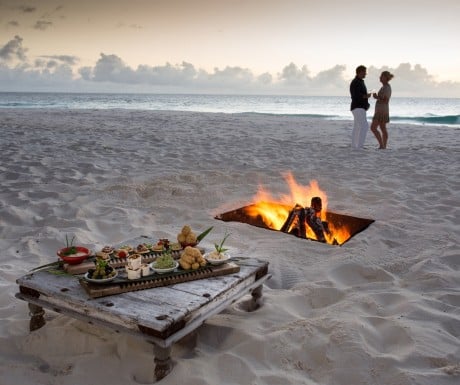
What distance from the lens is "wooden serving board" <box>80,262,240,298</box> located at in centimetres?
258

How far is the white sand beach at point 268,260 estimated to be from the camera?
8.52 feet

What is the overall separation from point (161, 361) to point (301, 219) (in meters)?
2.93

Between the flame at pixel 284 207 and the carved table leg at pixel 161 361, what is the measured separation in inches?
114

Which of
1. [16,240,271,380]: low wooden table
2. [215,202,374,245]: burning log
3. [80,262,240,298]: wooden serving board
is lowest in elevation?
[215,202,374,245]: burning log

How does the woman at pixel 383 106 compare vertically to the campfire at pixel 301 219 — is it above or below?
above

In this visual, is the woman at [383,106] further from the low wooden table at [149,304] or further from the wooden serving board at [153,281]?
the low wooden table at [149,304]

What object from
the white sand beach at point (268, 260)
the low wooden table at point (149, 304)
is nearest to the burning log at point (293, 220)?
the white sand beach at point (268, 260)

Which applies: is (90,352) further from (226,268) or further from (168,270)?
(226,268)

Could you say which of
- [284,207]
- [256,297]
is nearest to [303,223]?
[284,207]

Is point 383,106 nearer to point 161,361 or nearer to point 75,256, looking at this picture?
point 75,256

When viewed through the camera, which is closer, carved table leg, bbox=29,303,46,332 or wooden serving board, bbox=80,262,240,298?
wooden serving board, bbox=80,262,240,298

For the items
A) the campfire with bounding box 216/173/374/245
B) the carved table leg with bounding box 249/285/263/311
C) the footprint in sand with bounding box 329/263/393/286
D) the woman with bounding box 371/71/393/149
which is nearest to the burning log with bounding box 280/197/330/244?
the campfire with bounding box 216/173/374/245

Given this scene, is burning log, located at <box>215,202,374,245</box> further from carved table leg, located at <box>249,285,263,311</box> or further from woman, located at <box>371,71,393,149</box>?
woman, located at <box>371,71,393,149</box>

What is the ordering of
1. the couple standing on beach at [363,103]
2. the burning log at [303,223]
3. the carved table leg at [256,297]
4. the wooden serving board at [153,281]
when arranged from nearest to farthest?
the wooden serving board at [153,281] → the carved table leg at [256,297] → the burning log at [303,223] → the couple standing on beach at [363,103]
